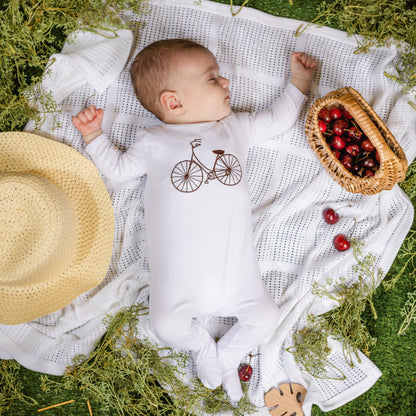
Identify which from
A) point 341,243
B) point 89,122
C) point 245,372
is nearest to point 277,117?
point 341,243

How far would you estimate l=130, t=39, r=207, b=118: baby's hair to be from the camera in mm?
1856

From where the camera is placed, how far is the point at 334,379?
2111mm

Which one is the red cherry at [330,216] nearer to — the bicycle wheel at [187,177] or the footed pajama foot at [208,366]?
the bicycle wheel at [187,177]

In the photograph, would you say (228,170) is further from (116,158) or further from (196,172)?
(116,158)

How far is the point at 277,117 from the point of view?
207cm

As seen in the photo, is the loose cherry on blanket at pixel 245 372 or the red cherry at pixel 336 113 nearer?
the red cherry at pixel 336 113

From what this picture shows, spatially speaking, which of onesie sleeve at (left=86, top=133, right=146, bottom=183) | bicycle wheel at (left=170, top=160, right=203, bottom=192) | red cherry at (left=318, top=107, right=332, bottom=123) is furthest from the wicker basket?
onesie sleeve at (left=86, top=133, right=146, bottom=183)

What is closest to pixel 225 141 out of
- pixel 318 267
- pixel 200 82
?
pixel 200 82

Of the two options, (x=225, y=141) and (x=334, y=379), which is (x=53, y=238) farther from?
(x=334, y=379)

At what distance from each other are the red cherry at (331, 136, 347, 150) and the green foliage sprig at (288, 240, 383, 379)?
0.52 meters

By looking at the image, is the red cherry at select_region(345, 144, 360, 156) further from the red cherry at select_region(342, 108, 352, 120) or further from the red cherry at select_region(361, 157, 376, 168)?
the red cherry at select_region(342, 108, 352, 120)

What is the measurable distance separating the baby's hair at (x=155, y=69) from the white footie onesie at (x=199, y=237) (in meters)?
0.16

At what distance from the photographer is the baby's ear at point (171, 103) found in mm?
1870

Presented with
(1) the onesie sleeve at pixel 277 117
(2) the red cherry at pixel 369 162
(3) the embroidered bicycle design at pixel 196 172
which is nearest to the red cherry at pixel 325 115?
(1) the onesie sleeve at pixel 277 117
